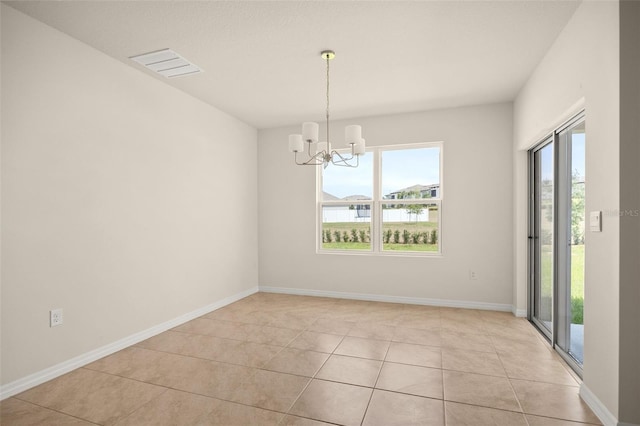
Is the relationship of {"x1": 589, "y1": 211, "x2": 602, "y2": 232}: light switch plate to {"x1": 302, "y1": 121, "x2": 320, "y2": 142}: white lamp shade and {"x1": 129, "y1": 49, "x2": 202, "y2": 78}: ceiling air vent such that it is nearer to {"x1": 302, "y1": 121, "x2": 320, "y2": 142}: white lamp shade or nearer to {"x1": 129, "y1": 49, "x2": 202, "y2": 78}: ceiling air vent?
{"x1": 302, "y1": 121, "x2": 320, "y2": 142}: white lamp shade

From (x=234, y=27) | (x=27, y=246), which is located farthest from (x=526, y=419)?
(x=27, y=246)

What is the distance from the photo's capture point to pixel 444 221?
4395 mm

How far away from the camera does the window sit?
14.9 ft

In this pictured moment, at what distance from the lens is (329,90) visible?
3732 millimetres

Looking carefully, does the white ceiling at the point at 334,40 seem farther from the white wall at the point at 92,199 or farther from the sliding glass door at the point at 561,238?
the sliding glass door at the point at 561,238

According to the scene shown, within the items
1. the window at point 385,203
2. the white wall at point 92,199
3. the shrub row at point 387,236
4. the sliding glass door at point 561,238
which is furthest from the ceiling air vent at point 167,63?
the sliding glass door at point 561,238

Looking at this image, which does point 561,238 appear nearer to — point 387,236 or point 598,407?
point 598,407

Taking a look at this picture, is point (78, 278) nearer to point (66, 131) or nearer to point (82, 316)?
point (82, 316)

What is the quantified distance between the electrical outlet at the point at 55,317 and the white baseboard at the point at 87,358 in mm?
314

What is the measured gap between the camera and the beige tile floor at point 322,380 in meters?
1.99

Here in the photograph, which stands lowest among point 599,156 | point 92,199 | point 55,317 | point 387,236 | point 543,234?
point 55,317

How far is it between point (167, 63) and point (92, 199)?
1.37 meters

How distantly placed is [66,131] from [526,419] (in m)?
3.70

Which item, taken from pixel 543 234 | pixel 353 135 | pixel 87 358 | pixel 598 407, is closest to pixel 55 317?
pixel 87 358
